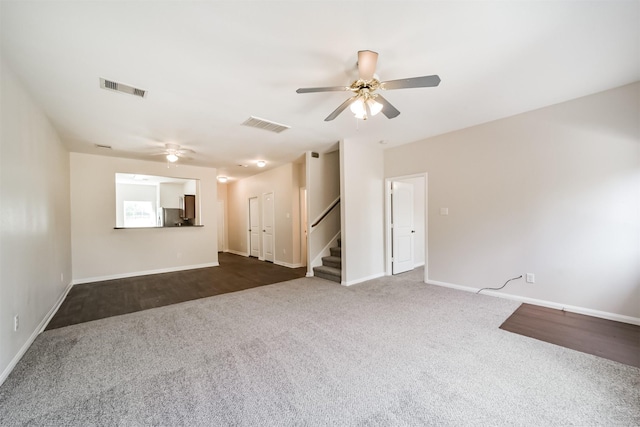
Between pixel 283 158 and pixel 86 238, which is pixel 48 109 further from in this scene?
pixel 283 158

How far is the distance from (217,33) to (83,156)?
516 centimetres

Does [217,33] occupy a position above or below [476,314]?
above

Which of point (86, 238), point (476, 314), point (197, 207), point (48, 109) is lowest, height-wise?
point (476, 314)

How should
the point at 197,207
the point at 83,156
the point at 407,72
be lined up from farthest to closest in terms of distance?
the point at 197,207 < the point at 83,156 < the point at 407,72

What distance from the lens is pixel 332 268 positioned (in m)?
5.27

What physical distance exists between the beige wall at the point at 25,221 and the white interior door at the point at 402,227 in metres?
5.19

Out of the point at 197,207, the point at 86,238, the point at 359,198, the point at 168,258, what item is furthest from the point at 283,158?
the point at 86,238

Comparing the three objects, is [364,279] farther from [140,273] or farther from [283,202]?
[140,273]

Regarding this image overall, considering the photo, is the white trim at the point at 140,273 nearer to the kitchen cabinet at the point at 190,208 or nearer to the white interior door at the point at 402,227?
the kitchen cabinet at the point at 190,208

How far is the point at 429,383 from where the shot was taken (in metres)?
1.87

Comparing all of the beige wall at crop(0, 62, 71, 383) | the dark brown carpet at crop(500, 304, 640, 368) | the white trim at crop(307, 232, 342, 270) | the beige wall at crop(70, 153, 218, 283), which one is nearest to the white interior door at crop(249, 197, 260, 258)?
the beige wall at crop(70, 153, 218, 283)

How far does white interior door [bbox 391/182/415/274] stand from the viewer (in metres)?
5.31

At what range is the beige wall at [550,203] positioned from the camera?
2.86 m

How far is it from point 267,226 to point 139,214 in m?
3.15
